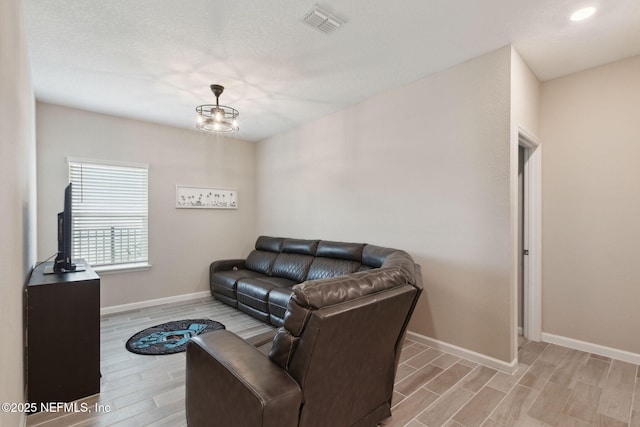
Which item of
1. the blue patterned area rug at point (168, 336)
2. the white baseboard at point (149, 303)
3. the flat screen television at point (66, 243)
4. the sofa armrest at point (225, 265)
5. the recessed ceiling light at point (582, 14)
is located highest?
the recessed ceiling light at point (582, 14)

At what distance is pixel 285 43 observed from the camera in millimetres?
2445

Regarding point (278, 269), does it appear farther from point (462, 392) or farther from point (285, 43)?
point (285, 43)

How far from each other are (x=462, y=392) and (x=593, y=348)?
169 cm

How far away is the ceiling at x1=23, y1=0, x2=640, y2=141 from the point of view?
2.04m

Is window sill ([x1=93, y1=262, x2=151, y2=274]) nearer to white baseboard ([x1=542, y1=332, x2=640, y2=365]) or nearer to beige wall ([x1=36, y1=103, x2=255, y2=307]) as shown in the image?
beige wall ([x1=36, y1=103, x2=255, y2=307])

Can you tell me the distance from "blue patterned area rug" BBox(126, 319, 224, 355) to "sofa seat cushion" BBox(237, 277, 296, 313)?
17.7 inches

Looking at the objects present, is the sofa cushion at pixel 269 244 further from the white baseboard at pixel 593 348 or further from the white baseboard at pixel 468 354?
the white baseboard at pixel 593 348

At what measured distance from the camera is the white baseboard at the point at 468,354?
2484mm

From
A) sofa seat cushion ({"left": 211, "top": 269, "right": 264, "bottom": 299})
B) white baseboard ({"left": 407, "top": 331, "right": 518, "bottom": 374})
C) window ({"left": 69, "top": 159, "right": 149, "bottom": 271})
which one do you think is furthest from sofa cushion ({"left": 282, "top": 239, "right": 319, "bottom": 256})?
window ({"left": 69, "top": 159, "right": 149, "bottom": 271})

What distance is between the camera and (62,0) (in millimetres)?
1957

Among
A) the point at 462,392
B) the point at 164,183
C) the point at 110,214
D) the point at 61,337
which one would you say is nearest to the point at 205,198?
the point at 164,183

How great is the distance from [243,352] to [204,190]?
13.2 feet

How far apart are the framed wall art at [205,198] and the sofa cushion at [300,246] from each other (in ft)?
4.71

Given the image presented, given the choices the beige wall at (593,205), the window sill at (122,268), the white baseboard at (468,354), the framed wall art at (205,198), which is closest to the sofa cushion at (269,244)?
the framed wall art at (205,198)
